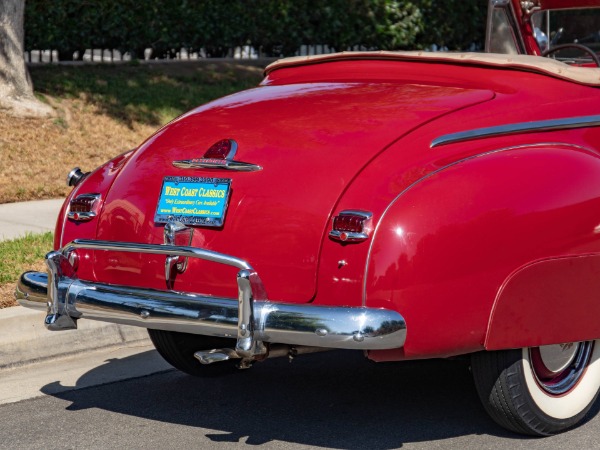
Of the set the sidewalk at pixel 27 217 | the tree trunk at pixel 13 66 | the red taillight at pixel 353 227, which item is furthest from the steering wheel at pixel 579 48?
the tree trunk at pixel 13 66

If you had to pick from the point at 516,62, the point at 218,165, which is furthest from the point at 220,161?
the point at 516,62

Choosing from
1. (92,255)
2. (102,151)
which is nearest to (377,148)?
(92,255)

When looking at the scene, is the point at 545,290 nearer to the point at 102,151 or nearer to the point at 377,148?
the point at 377,148

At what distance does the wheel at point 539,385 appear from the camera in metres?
4.43

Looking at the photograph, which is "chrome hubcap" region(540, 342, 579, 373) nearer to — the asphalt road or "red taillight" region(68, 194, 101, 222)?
the asphalt road

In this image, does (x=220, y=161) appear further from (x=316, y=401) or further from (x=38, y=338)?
(x=38, y=338)

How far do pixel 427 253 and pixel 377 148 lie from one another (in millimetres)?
526

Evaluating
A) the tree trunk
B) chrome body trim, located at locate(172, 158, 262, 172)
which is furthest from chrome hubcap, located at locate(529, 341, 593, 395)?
the tree trunk

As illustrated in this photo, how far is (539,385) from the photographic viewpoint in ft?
15.0

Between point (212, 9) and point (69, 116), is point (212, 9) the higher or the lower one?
the higher one

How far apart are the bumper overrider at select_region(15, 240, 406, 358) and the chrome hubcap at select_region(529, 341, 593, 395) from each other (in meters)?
0.88

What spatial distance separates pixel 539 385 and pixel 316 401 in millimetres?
1101

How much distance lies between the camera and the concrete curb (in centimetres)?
588

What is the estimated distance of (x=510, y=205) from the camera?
14.0ft
